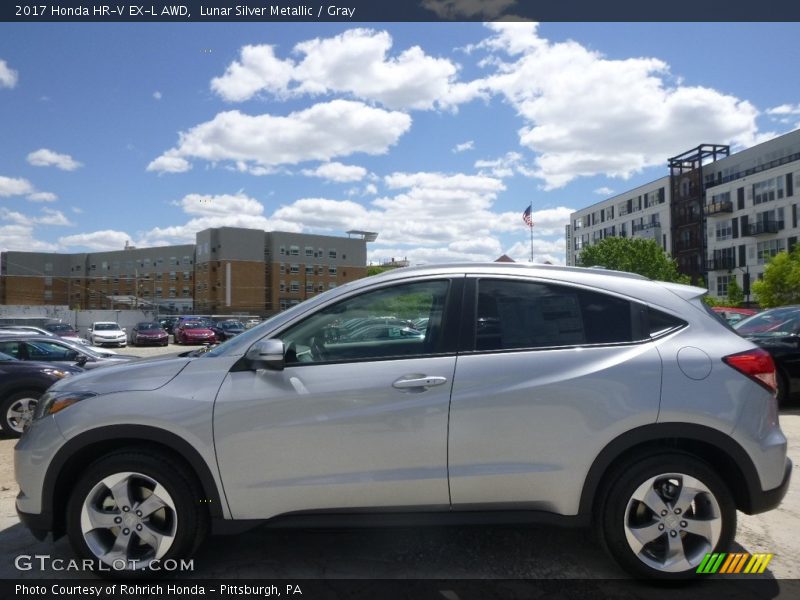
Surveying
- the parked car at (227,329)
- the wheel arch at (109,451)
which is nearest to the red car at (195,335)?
the parked car at (227,329)

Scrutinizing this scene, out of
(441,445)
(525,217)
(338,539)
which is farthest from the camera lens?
(525,217)

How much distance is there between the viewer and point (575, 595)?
10.3 ft

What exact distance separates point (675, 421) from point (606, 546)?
30.6 inches

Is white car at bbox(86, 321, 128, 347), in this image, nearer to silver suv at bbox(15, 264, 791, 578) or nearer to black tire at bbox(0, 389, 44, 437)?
black tire at bbox(0, 389, 44, 437)

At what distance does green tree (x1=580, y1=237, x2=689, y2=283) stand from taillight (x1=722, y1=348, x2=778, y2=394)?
52.9 metres

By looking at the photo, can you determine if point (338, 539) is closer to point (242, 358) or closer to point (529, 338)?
point (242, 358)

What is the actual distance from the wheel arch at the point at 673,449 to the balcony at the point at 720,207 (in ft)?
213

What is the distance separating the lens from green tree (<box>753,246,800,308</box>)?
39562 millimetres

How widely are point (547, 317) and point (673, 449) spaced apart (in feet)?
3.18

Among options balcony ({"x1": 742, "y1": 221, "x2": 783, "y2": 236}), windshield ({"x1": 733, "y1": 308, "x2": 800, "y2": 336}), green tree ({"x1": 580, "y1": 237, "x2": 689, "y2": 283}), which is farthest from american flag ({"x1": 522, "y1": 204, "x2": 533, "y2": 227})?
balcony ({"x1": 742, "y1": 221, "x2": 783, "y2": 236})

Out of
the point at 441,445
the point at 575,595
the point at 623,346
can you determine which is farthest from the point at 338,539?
the point at 623,346

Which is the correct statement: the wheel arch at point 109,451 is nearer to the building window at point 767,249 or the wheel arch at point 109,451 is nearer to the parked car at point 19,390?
the parked car at point 19,390

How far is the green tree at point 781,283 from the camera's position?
1558 inches

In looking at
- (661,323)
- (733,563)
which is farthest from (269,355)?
(733,563)
